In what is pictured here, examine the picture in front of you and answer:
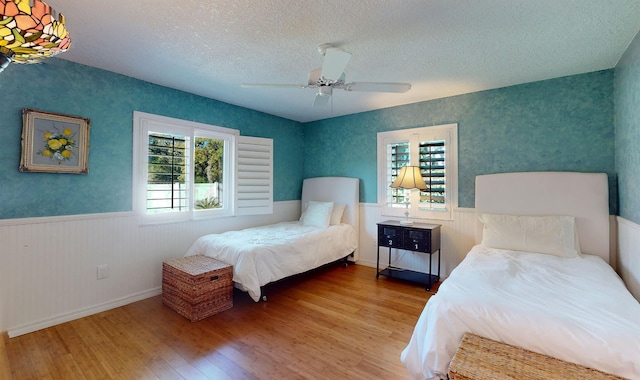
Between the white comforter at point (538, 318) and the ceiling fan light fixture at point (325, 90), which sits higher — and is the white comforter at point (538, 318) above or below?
below

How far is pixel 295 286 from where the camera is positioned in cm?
368

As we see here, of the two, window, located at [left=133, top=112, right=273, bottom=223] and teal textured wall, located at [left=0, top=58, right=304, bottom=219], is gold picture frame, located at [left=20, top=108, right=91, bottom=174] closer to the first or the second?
teal textured wall, located at [left=0, top=58, right=304, bottom=219]

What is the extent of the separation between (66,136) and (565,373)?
4076 millimetres

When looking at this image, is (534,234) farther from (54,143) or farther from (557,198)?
(54,143)

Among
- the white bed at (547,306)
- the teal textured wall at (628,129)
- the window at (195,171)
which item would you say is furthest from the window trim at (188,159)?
the teal textured wall at (628,129)

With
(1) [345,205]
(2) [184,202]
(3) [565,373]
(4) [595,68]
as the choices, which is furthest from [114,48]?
(4) [595,68]

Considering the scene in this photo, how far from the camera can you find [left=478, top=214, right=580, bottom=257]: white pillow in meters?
2.79

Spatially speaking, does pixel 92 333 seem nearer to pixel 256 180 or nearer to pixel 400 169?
pixel 256 180

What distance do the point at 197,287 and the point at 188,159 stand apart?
172 centimetres

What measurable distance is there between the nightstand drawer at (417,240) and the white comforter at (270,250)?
3.26 ft

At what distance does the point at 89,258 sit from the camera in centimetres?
288

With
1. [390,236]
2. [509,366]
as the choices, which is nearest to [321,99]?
[390,236]

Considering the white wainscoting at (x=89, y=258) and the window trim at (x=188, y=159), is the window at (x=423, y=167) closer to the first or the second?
the white wainscoting at (x=89, y=258)

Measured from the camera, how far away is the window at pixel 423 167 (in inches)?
151
